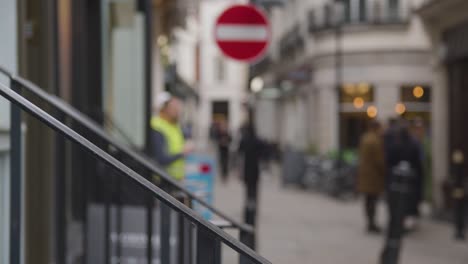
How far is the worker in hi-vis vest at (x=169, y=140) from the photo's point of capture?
7.97 m

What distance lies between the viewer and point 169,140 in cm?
814

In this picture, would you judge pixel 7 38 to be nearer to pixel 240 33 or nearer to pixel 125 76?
pixel 240 33

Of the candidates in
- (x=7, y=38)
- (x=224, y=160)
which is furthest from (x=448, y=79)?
(x=7, y=38)

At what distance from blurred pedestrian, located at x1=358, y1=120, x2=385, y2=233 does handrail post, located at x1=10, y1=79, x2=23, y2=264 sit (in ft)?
31.2

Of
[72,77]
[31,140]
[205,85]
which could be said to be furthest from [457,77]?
[205,85]

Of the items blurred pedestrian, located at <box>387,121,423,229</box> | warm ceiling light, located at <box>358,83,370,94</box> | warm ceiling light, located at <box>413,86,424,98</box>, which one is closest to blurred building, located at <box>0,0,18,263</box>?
blurred pedestrian, located at <box>387,121,423,229</box>

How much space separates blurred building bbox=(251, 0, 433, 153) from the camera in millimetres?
24016

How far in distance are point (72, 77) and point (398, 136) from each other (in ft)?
22.3

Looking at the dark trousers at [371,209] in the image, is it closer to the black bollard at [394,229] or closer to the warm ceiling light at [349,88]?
the black bollard at [394,229]

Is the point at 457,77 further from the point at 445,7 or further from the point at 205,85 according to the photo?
the point at 205,85

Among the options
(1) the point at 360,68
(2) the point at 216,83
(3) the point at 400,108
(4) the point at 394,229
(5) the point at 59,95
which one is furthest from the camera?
(2) the point at 216,83

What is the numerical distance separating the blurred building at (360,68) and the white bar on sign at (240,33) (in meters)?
12.9

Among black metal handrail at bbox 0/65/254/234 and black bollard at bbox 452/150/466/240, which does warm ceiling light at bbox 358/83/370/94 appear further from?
black metal handrail at bbox 0/65/254/234

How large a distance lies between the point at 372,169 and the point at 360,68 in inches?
502
